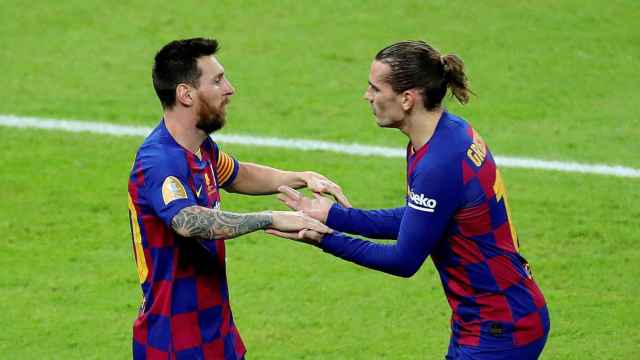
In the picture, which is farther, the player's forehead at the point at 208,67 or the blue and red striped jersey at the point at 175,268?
the player's forehead at the point at 208,67

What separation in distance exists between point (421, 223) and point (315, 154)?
629 centimetres

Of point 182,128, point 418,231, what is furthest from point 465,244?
point 182,128

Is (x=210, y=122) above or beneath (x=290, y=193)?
above

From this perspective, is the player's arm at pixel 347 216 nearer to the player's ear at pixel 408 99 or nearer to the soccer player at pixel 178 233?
the soccer player at pixel 178 233

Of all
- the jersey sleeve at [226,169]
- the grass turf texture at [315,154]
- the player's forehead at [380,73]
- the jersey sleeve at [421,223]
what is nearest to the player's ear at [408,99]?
the player's forehead at [380,73]

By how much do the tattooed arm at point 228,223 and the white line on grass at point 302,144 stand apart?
5909mm

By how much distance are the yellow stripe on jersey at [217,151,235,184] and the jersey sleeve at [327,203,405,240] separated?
0.86 m

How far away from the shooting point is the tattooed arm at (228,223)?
6.50m

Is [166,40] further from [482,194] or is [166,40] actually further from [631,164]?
[482,194]

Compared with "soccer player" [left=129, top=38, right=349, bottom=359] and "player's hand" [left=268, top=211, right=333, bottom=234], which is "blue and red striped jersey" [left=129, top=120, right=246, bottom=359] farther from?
"player's hand" [left=268, top=211, right=333, bottom=234]

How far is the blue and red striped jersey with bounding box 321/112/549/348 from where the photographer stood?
6309mm

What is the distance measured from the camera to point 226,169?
7566mm

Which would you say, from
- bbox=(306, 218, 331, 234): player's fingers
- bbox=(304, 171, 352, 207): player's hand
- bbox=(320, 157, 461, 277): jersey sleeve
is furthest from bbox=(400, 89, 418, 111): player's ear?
bbox=(304, 171, 352, 207): player's hand

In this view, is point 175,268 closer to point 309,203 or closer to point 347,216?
point 309,203
